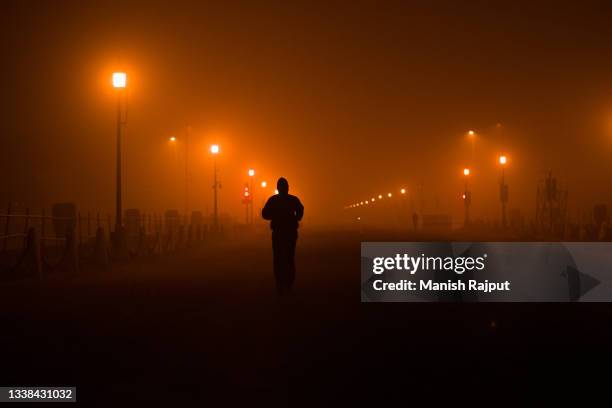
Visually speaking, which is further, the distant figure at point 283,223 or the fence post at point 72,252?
the fence post at point 72,252

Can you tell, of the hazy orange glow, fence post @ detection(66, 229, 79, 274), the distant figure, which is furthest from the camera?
the hazy orange glow

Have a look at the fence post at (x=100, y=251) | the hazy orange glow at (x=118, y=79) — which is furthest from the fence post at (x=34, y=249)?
the hazy orange glow at (x=118, y=79)

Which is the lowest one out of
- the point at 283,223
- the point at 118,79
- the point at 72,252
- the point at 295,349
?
the point at 295,349

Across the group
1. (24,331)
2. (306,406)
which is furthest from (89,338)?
(306,406)

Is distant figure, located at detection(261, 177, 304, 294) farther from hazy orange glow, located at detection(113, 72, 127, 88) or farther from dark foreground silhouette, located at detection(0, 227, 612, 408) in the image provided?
hazy orange glow, located at detection(113, 72, 127, 88)

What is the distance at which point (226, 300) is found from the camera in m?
14.9

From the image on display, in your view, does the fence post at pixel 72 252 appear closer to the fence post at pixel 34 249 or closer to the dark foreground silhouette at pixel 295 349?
the fence post at pixel 34 249

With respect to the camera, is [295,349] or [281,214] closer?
[295,349]

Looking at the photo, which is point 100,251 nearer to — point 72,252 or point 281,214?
point 72,252

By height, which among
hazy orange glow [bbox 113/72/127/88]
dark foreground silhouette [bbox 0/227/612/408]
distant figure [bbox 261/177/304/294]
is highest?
hazy orange glow [bbox 113/72/127/88]

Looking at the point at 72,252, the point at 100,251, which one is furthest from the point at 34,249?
the point at 100,251

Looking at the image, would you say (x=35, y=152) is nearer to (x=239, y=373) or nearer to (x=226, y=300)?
A: (x=226, y=300)

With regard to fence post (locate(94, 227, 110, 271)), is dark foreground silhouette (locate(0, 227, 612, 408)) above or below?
below

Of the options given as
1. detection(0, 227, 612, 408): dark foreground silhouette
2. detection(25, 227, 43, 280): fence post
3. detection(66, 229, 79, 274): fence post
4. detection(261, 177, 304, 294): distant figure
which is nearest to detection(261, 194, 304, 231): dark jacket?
detection(261, 177, 304, 294): distant figure
